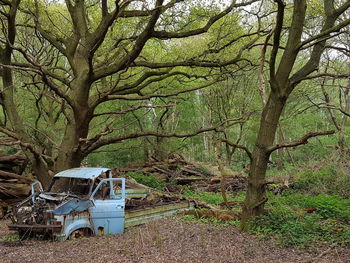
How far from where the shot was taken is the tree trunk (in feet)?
25.4

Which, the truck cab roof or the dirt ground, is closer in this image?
the dirt ground

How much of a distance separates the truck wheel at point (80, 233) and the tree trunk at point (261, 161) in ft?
14.0

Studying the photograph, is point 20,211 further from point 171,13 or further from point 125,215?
point 171,13

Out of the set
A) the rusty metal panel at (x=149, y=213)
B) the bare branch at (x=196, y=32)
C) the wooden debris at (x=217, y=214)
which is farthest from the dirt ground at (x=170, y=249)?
the bare branch at (x=196, y=32)

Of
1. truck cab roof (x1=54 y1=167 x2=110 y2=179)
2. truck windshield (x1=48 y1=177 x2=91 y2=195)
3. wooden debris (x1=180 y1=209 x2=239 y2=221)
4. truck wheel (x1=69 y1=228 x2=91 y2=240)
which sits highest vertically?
truck cab roof (x1=54 y1=167 x2=110 y2=179)

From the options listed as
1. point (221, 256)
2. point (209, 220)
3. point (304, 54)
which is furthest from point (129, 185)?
point (304, 54)

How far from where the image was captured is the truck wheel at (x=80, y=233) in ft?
27.1

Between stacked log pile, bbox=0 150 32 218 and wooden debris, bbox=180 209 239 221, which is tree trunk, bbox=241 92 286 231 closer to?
wooden debris, bbox=180 209 239 221

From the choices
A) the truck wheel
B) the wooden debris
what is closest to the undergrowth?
the wooden debris

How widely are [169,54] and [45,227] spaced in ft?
36.3

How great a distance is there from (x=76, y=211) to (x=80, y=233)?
637 mm

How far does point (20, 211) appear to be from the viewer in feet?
27.6

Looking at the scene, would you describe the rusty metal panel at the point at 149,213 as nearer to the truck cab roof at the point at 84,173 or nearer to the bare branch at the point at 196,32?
the truck cab roof at the point at 84,173

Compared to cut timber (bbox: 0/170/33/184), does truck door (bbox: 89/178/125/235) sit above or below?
below
